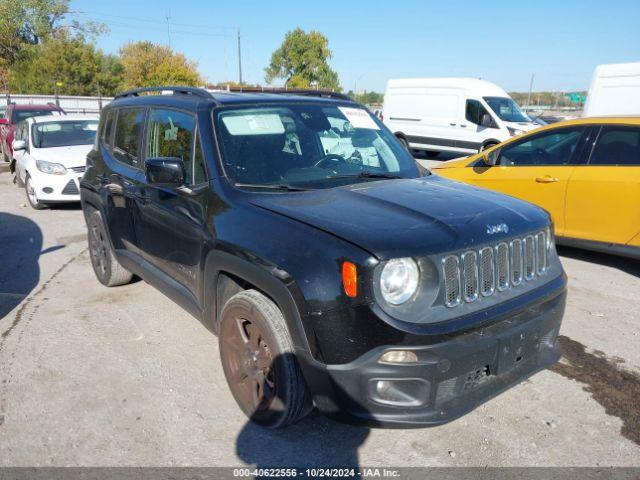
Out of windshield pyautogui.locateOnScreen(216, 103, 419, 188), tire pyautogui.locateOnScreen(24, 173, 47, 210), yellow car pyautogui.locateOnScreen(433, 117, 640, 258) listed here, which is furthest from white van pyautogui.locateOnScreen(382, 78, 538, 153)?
windshield pyautogui.locateOnScreen(216, 103, 419, 188)

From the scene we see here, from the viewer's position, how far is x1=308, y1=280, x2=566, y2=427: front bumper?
2.31m

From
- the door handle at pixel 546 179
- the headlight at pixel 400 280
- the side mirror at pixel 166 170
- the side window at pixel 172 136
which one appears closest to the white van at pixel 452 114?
the door handle at pixel 546 179

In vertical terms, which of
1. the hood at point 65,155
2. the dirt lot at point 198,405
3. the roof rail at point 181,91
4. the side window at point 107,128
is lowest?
the dirt lot at point 198,405

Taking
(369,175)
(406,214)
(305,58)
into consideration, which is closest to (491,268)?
(406,214)

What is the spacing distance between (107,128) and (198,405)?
299 cm

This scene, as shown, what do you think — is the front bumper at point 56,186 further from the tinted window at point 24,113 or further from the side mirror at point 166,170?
the tinted window at point 24,113

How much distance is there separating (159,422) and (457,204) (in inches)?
84.1

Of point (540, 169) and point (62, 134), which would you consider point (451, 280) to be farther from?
point (62, 134)

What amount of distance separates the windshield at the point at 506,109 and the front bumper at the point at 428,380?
12779 mm

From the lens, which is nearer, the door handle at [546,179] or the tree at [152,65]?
the door handle at [546,179]

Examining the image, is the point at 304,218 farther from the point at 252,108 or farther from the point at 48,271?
the point at 48,271

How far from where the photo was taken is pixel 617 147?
5562 millimetres

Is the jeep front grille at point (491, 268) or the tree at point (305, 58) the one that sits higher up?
the tree at point (305, 58)

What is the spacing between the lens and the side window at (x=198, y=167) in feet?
10.7
